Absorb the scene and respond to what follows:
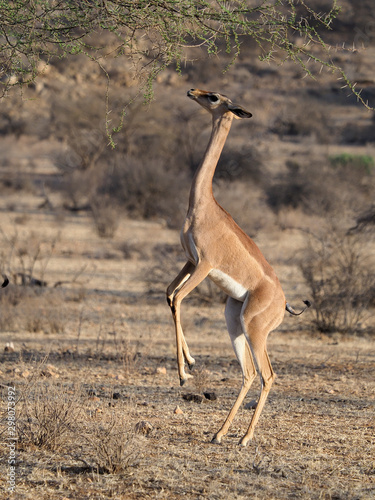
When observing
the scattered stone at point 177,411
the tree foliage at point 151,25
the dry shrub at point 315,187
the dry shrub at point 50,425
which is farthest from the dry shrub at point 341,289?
the dry shrub at point 315,187

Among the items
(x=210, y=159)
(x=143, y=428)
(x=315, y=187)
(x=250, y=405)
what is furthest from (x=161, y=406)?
(x=315, y=187)

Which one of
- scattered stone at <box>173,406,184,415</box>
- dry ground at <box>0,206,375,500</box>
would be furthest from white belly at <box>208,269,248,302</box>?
scattered stone at <box>173,406,184,415</box>

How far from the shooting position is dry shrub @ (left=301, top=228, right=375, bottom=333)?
38.6 feet

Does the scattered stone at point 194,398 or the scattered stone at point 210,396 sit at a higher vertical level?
the scattered stone at point 210,396

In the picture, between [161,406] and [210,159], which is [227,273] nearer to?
[210,159]

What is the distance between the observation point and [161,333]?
11.3 meters

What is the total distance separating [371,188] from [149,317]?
14.8m

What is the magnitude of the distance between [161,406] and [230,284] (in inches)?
69.0

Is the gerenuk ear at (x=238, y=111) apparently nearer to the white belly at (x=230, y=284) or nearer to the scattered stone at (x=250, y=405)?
the white belly at (x=230, y=284)

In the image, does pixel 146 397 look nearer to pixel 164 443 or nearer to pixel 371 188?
pixel 164 443

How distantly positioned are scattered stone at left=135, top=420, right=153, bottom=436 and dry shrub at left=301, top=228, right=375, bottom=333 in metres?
6.12

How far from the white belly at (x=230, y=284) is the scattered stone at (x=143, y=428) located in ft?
4.20

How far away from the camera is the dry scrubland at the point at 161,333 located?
523 centimetres

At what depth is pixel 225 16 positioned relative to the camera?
6.41 meters
